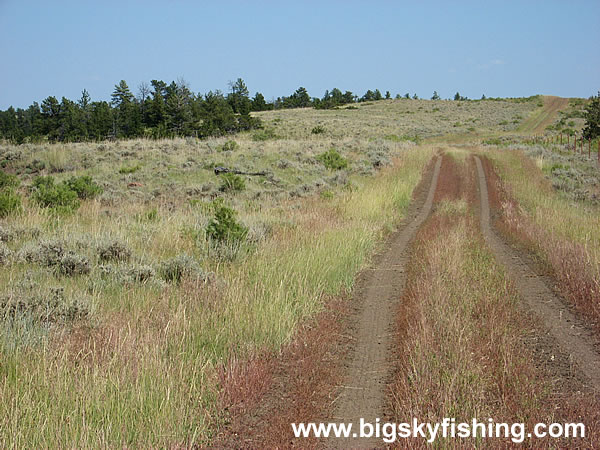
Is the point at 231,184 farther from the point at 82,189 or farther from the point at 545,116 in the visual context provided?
the point at 545,116

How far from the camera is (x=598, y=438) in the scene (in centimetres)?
400

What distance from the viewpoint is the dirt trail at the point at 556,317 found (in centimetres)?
575

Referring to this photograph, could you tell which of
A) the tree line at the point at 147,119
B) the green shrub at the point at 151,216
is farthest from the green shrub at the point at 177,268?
the tree line at the point at 147,119

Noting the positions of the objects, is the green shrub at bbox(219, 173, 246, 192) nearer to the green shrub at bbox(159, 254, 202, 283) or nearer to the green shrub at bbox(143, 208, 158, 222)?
the green shrub at bbox(143, 208, 158, 222)

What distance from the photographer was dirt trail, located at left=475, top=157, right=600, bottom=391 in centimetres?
575

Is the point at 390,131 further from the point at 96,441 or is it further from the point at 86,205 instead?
the point at 96,441

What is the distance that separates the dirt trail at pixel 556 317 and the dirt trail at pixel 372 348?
2108mm

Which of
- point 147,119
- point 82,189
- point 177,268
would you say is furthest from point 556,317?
point 147,119

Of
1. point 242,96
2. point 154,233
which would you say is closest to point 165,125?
point 242,96

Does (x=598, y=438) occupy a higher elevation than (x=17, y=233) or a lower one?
lower

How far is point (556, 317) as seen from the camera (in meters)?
7.25

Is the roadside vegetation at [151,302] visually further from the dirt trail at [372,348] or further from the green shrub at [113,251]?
the dirt trail at [372,348]

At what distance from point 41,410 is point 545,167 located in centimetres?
2812

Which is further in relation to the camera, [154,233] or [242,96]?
[242,96]
